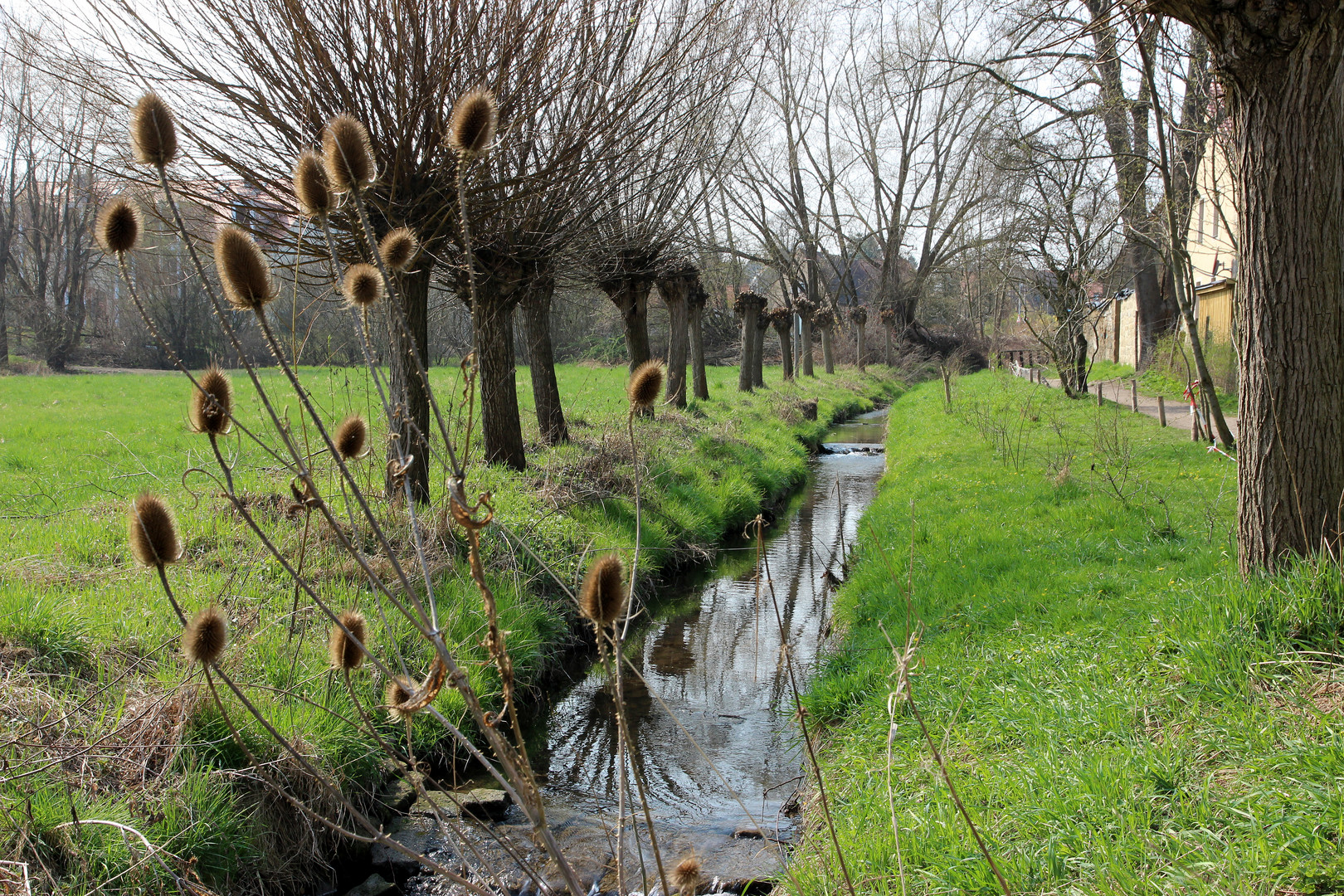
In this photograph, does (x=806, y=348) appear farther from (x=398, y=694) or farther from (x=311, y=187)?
(x=311, y=187)

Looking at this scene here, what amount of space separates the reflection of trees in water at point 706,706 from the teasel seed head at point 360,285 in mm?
1935

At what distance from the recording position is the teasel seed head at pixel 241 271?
153 centimetres

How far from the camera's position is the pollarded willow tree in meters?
3.57

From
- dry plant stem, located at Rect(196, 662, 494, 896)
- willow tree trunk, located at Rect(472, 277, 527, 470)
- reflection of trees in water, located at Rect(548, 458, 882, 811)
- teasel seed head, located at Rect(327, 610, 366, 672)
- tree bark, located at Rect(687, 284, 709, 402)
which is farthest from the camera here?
tree bark, located at Rect(687, 284, 709, 402)

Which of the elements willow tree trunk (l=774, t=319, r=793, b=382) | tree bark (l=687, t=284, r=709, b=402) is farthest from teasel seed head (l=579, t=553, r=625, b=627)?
willow tree trunk (l=774, t=319, r=793, b=382)

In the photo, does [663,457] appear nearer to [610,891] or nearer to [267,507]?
[267,507]

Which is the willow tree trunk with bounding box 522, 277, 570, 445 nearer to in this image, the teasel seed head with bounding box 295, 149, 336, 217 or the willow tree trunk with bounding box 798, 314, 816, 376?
the teasel seed head with bounding box 295, 149, 336, 217

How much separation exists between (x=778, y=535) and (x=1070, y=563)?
4.46 metres

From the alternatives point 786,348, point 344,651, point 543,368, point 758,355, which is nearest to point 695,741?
point 344,651

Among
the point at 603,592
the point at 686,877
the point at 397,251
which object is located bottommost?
the point at 686,877

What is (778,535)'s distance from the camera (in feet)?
33.6

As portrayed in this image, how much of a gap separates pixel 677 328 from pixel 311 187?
1609 centimetres

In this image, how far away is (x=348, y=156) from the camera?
163cm

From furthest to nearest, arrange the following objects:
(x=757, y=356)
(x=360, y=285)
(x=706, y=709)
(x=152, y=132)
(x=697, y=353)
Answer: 1. (x=757, y=356)
2. (x=697, y=353)
3. (x=706, y=709)
4. (x=360, y=285)
5. (x=152, y=132)
